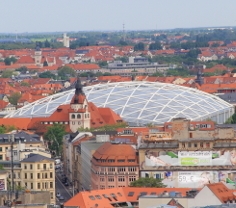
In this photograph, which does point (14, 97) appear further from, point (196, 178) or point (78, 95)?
point (196, 178)

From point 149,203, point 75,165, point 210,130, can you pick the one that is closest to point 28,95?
point 75,165

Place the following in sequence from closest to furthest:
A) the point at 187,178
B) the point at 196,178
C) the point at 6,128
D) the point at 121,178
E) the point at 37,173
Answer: the point at 196,178, the point at 187,178, the point at 121,178, the point at 37,173, the point at 6,128

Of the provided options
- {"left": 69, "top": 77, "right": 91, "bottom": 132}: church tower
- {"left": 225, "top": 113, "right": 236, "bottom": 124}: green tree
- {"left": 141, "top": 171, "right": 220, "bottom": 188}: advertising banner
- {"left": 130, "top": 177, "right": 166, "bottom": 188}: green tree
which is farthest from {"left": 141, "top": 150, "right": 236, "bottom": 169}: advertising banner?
{"left": 69, "top": 77, "right": 91, "bottom": 132}: church tower

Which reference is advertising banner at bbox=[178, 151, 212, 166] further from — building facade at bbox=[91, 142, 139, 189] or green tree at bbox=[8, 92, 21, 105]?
green tree at bbox=[8, 92, 21, 105]

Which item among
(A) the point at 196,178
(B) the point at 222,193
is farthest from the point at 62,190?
(B) the point at 222,193

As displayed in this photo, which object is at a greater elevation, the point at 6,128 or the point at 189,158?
the point at 189,158

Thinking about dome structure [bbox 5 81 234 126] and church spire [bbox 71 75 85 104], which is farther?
dome structure [bbox 5 81 234 126]
